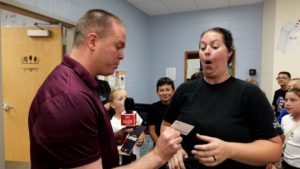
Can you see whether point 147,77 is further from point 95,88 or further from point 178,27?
point 95,88

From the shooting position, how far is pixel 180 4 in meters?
4.63

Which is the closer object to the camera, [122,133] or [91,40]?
[91,40]

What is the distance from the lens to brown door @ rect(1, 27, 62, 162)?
2.97 metres

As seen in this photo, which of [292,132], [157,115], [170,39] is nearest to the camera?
[292,132]

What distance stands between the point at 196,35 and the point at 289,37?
5.99ft

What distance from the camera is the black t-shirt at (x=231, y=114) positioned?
102 centimetres

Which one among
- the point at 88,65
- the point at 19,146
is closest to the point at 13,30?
the point at 19,146

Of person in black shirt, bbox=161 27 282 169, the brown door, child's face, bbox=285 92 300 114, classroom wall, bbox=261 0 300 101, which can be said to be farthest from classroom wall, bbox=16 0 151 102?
child's face, bbox=285 92 300 114

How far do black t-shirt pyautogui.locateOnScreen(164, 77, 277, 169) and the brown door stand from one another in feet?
7.57

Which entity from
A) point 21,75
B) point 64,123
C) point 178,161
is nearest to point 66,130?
point 64,123

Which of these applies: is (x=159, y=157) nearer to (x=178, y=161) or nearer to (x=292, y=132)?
(x=178, y=161)

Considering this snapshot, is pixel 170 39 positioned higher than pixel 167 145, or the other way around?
pixel 170 39

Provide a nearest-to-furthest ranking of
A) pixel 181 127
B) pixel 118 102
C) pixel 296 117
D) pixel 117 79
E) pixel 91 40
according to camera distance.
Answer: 1. pixel 91 40
2. pixel 181 127
3. pixel 296 117
4. pixel 118 102
5. pixel 117 79

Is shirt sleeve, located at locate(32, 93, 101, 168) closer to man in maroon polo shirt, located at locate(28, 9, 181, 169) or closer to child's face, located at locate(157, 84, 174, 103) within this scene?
man in maroon polo shirt, located at locate(28, 9, 181, 169)
